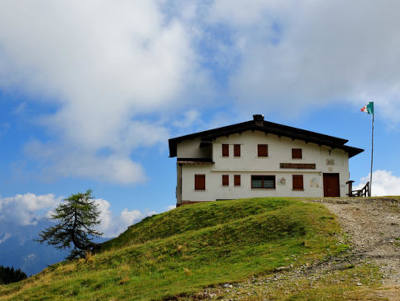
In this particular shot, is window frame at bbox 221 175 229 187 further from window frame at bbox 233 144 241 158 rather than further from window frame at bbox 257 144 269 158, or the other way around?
window frame at bbox 257 144 269 158

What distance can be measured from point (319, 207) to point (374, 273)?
43.0ft

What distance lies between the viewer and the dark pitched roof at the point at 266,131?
46097mm

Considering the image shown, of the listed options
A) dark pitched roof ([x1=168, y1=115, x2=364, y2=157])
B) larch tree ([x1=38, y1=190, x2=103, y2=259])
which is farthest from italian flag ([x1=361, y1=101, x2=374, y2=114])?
larch tree ([x1=38, y1=190, x2=103, y2=259])

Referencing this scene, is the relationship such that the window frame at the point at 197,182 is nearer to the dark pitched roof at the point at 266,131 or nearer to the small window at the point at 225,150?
the small window at the point at 225,150

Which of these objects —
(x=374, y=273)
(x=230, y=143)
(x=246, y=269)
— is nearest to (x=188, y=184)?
(x=230, y=143)

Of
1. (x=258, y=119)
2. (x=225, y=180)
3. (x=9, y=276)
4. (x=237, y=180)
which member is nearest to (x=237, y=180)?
(x=237, y=180)

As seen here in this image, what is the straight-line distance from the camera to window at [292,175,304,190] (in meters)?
45.4

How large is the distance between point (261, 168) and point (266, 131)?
4.07 meters

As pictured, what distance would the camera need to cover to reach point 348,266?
1695cm

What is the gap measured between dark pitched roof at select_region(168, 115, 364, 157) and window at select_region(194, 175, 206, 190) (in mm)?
4071

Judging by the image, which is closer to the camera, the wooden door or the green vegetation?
the green vegetation

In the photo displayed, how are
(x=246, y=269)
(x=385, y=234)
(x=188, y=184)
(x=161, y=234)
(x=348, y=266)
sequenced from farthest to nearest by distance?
1. (x=188, y=184)
2. (x=161, y=234)
3. (x=385, y=234)
4. (x=246, y=269)
5. (x=348, y=266)

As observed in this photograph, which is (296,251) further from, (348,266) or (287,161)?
(287,161)

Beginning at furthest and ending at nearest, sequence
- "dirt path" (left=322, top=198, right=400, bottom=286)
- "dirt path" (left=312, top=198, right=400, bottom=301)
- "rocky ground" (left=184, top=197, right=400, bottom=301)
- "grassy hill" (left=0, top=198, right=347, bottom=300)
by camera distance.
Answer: "grassy hill" (left=0, top=198, right=347, bottom=300) → "dirt path" (left=322, top=198, right=400, bottom=286) → "dirt path" (left=312, top=198, right=400, bottom=301) → "rocky ground" (left=184, top=197, right=400, bottom=301)
